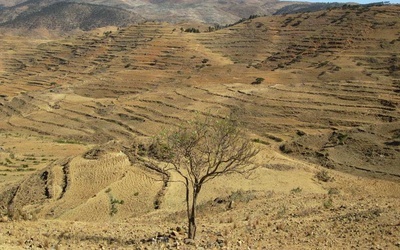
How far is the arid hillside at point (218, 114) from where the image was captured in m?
14.6

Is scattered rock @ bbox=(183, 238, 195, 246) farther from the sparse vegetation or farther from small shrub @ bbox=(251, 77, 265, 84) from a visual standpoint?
small shrub @ bbox=(251, 77, 265, 84)

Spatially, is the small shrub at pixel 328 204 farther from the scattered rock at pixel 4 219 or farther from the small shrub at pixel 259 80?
the small shrub at pixel 259 80

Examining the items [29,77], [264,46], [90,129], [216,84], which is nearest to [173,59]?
[264,46]

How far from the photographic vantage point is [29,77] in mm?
87812

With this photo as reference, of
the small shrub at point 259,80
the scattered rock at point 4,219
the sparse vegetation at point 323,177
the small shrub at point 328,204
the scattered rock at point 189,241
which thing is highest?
the scattered rock at point 189,241

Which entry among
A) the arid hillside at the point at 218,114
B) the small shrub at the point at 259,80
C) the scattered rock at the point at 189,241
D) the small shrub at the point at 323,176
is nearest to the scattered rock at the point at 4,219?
the arid hillside at the point at 218,114

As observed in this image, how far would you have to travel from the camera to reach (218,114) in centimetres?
4609

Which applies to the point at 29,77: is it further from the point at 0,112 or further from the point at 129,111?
the point at 129,111

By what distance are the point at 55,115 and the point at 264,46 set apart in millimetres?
43654

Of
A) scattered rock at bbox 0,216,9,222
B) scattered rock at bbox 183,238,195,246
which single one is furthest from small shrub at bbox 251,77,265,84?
scattered rock at bbox 183,238,195,246

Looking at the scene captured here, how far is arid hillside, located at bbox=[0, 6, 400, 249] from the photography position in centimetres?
1462

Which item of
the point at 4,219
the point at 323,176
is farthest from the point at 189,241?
the point at 323,176

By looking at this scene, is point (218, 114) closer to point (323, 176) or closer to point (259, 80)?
point (259, 80)

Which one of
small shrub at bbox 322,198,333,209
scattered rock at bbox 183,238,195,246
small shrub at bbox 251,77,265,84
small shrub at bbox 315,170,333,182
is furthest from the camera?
small shrub at bbox 251,77,265,84
